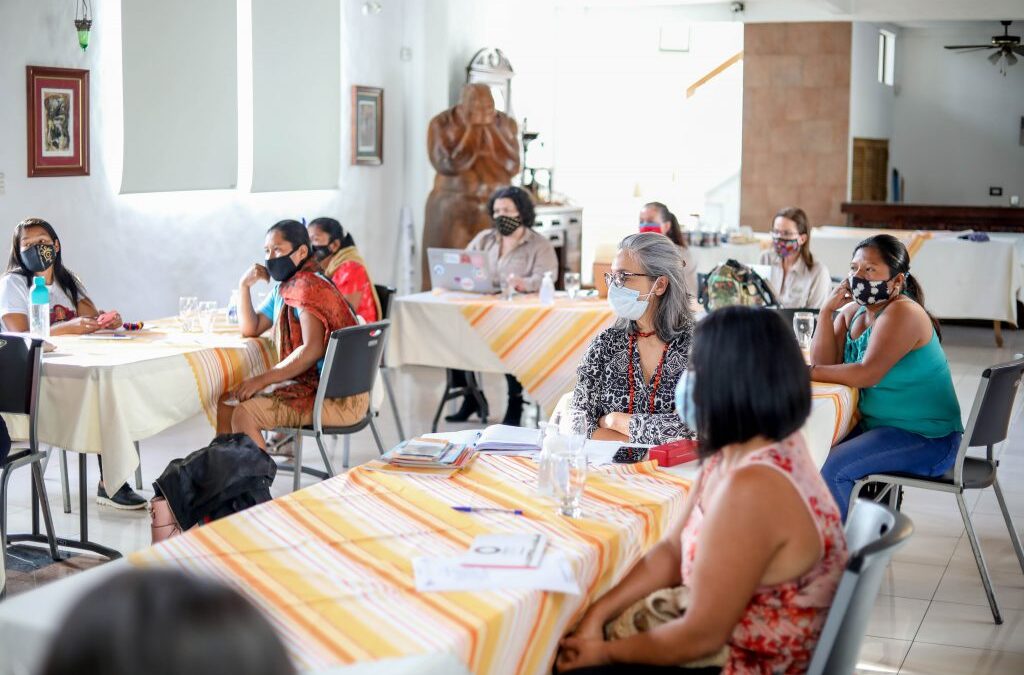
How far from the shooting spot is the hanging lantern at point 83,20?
6.17 meters

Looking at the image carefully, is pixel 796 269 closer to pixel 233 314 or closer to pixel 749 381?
pixel 233 314

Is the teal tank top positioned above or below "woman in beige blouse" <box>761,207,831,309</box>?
below

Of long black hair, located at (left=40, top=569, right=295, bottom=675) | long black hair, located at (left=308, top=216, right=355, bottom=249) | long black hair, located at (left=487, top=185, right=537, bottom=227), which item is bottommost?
long black hair, located at (left=40, top=569, right=295, bottom=675)

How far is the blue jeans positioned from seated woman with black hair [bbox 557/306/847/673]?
2004 mm

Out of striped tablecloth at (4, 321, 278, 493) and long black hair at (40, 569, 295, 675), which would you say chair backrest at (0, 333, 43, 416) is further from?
long black hair at (40, 569, 295, 675)

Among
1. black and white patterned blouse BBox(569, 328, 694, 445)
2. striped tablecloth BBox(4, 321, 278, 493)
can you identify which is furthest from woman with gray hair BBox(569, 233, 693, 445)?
striped tablecloth BBox(4, 321, 278, 493)

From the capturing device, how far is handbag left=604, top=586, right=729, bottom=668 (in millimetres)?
2182

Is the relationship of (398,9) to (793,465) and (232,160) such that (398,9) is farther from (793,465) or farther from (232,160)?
(793,465)

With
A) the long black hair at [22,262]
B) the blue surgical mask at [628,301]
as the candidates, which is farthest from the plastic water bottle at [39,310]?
the blue surgical mask at [628,301]

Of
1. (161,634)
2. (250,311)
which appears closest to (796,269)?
(250,311)

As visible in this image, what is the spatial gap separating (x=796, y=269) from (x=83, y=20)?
13.2 ft

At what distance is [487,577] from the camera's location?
2.10 m

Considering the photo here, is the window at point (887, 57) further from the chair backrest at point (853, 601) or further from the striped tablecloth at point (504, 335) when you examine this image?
the chair backrest at point (853, 601)

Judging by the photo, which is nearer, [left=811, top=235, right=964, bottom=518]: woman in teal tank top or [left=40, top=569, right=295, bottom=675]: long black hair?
[left=40, top=569, right=295, bottom=675]: long black hair
